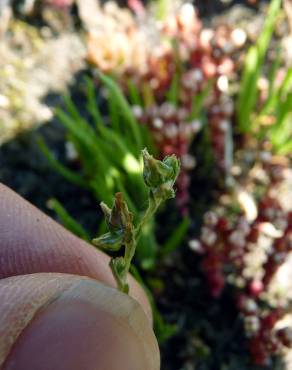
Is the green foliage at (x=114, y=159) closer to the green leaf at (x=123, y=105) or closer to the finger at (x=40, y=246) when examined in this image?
the green leaf at (x=123, y=105)

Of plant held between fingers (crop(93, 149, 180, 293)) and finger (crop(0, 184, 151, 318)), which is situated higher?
plant held between fingers (crop(93, 149, 180, 293))

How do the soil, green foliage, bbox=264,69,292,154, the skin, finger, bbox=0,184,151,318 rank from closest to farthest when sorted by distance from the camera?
the skin
finger, bbox=0,184,151,318
the soil
green foliage, bbox=264,69,292,154

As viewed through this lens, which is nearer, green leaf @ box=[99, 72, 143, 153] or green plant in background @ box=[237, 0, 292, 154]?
green leaf @ box=[99, 72, 143, 153]

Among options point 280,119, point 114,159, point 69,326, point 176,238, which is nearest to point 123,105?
point 114,159

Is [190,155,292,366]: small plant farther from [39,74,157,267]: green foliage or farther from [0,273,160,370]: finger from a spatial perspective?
[0,273,160,370]: finger

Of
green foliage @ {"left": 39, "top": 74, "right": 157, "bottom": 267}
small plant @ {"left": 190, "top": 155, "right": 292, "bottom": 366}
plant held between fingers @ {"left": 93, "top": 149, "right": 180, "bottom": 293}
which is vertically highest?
plant held between fingers @ {"left": 93, "top": 149, "right": 180, "bottom": 293}

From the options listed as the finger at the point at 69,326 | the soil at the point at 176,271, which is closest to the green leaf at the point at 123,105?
the soil at the point at 176,271

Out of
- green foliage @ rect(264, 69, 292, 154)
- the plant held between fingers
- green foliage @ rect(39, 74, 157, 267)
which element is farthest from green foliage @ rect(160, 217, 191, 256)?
the plant held between fingers
